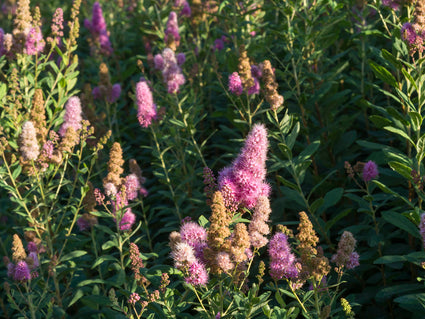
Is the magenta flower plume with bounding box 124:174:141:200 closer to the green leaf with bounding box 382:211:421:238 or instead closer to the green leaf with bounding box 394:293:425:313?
the green leaf with bounding box 382:211:421:238

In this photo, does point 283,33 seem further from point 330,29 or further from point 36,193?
point 36,193

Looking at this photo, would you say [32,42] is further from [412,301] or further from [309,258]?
[412,301]

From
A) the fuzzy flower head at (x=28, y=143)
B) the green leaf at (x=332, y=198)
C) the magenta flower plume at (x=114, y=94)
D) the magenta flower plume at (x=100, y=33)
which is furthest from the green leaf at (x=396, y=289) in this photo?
the magenta flower plume at (x=100, y=33)

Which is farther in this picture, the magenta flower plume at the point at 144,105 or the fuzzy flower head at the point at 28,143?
the magenta flower plume at the point at 144,105

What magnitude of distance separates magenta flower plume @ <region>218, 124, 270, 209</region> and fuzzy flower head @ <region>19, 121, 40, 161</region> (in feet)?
3.81

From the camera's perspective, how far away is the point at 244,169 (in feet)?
7.39

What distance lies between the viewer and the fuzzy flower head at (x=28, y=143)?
282cm

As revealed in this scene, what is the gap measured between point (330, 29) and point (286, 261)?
254 cm

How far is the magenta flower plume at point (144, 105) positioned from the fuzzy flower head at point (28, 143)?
90 centimetres

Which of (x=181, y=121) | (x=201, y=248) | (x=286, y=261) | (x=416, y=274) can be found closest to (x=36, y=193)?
(x=181, y=121)

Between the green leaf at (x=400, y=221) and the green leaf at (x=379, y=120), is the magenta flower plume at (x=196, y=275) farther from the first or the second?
the green leaf at (x=379, y=120)

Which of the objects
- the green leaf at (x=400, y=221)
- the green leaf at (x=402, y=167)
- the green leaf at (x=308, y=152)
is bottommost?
the green leaf at (x=400, y=221)

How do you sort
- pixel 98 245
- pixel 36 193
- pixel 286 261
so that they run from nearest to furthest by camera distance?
pixel 286 261 → pixel 36 193 → pixel 98 245

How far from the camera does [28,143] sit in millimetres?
2838
